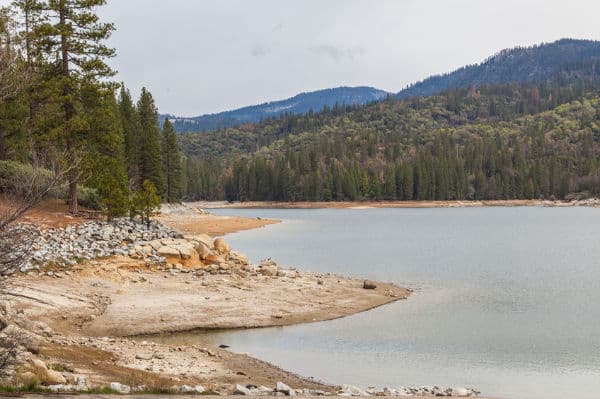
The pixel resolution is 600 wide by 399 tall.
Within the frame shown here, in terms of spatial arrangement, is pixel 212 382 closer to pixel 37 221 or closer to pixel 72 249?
pixel 72 249

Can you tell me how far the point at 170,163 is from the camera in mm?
103250

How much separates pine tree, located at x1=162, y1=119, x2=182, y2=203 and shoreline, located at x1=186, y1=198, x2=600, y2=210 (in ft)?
209

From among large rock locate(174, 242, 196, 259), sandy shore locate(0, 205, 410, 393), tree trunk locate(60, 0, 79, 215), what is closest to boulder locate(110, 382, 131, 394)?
sandy shore locate(0, 205, 410, 393)

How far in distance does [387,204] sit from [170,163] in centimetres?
8552

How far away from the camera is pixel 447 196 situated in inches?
7126

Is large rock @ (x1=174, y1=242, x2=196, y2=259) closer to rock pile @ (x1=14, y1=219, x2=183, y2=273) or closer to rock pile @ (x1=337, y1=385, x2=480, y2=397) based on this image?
rock pile @ (x1=14, y1=219, x2=183, y2=273)

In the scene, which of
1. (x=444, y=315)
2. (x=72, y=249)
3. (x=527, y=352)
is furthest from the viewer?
(x=72, y=249)

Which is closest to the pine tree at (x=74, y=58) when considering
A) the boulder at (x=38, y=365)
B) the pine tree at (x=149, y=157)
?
the boulder at (x=38, y=365)

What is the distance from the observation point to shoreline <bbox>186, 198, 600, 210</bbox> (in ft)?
560

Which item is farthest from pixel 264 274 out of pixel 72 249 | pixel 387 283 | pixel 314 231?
pixel 314 231

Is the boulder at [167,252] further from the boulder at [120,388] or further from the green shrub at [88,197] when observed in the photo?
the boulder at [120,388]

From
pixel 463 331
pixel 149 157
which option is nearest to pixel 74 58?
pixel 463 331

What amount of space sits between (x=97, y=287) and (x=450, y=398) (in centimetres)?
1861

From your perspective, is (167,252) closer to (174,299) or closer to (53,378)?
(174,299)
